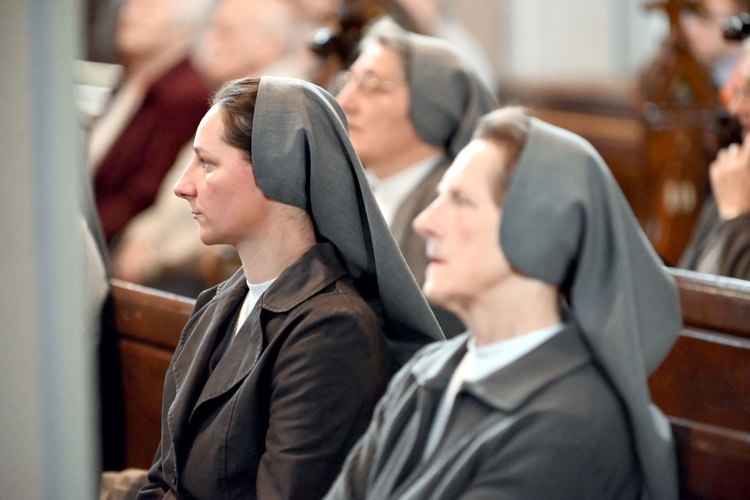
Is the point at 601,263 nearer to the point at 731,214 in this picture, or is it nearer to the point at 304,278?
the point at 304,278

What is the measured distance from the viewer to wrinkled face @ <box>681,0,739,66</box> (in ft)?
19.9

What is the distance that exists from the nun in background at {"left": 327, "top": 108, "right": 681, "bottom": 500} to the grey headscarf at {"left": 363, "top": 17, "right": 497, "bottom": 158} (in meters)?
1.83

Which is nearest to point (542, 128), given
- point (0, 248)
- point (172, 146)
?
point (0, 248)

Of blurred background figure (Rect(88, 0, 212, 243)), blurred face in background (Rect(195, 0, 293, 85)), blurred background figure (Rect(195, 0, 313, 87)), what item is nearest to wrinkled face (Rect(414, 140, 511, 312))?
blurred background figure (Rect(88, 0, 212, 243))

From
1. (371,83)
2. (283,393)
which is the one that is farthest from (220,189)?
(371,83)

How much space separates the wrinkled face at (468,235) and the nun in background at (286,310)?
330 millimetres

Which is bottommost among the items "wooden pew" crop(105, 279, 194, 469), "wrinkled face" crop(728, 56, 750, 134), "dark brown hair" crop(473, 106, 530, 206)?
"wooden pew" crop(105, 279, 194, 469)

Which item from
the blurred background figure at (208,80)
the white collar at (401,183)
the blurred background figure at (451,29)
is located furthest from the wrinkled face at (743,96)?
the blurred background figure at (451,29)

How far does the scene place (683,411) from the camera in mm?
3133

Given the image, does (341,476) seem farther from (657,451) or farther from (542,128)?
(542,128)

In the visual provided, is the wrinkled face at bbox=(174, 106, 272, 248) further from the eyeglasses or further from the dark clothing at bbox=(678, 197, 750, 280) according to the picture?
the dark clothing at bbox=(678, 197, 750, 280)

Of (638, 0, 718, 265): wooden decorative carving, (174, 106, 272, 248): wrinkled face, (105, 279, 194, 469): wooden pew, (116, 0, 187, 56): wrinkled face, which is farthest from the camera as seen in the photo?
(116, 0, 187, 56): wrinkled face

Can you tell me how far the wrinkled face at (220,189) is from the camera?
215 centimetres

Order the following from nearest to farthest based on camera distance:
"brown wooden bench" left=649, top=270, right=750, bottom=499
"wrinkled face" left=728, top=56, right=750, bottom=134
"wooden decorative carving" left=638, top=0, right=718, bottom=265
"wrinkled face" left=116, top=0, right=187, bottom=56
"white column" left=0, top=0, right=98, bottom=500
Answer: "white column" left=0, top=0, right=98, bottom=500
"brown wooden bench" left=649, top=270, right=750, bottom=499
"wrinkled face" left=728, top=56, right=750, bottom=134
"wooden decorative carving" left=638, top=0, right=718, bottom=265
"wrinkled face" left=116, top=0, right=187, bottom=56
